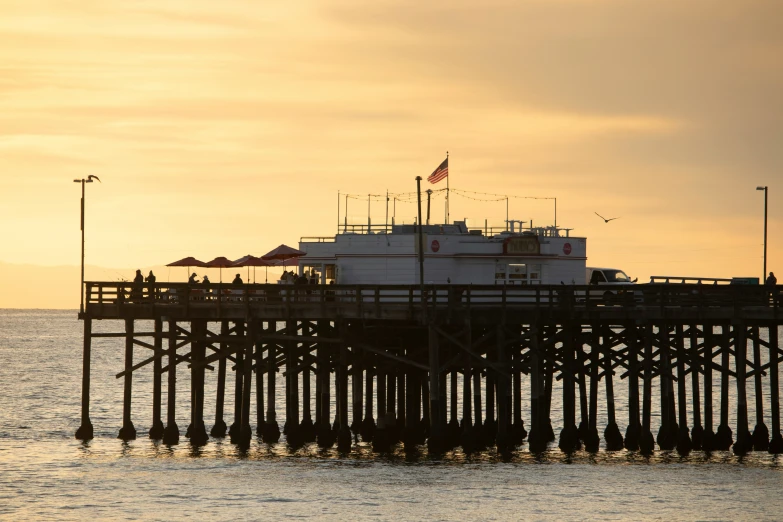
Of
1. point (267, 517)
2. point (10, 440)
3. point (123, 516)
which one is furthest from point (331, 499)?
point (10, 440)

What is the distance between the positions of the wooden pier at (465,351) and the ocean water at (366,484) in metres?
0.88

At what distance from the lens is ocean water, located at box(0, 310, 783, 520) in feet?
118

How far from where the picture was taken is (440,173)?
50.7 meters

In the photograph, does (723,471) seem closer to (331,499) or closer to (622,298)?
(622,298)

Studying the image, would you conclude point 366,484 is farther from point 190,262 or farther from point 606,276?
point 606,276

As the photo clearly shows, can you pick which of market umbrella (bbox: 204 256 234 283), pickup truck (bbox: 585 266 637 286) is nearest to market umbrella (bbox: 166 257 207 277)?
market umbrella (bbox: 204 256 234 283)

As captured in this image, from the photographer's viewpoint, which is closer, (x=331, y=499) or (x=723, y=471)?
(x=331, y=499)

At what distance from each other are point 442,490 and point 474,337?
29.8 feet

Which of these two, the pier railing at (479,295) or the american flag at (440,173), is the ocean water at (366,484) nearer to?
the pier railing at (479,295)

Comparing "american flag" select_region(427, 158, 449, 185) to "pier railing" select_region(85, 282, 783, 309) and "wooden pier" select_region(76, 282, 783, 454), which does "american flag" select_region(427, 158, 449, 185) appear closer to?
"wooden pier" select_region(76, 282, 783, 454)

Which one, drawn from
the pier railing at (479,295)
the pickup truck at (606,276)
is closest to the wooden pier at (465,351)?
the pier railing at (479,295)

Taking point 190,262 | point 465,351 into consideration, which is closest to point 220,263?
point 190,262

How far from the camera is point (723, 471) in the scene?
136 feet

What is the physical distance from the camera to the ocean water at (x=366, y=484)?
118 feet
